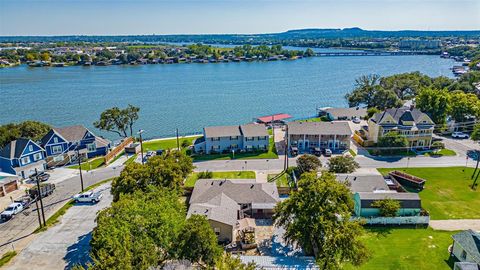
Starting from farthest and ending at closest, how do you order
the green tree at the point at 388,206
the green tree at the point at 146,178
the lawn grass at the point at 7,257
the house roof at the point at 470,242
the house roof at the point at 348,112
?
1. the house roof at the point at 348,112
2. the green tree at the point at 388,206
3. the green tree at the point at 146,178
4. the lawn grass at the point at 7,257
5. the house roof at the point at 470,242

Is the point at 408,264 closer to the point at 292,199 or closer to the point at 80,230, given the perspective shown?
the point at 292,199

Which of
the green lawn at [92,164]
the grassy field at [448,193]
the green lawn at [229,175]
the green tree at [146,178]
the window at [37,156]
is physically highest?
the green tree at [146,178]

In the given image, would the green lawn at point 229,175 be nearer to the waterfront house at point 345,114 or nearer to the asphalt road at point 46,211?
the asphalt road at point 46,211

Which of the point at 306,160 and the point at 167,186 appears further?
the point at 306,160

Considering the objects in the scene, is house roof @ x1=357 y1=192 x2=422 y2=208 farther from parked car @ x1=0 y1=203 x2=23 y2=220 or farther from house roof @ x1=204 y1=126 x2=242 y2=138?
parked car @ x1=0 y1=203 x2=23 y2=220

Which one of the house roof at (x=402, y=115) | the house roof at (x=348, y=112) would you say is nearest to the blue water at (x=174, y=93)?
the house roof at (x=348, y=112)

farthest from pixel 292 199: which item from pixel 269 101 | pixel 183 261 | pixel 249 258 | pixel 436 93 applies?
pixel 269 101

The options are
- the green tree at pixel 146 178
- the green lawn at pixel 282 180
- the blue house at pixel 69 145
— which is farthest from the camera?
the blue house at pixel 69 145
